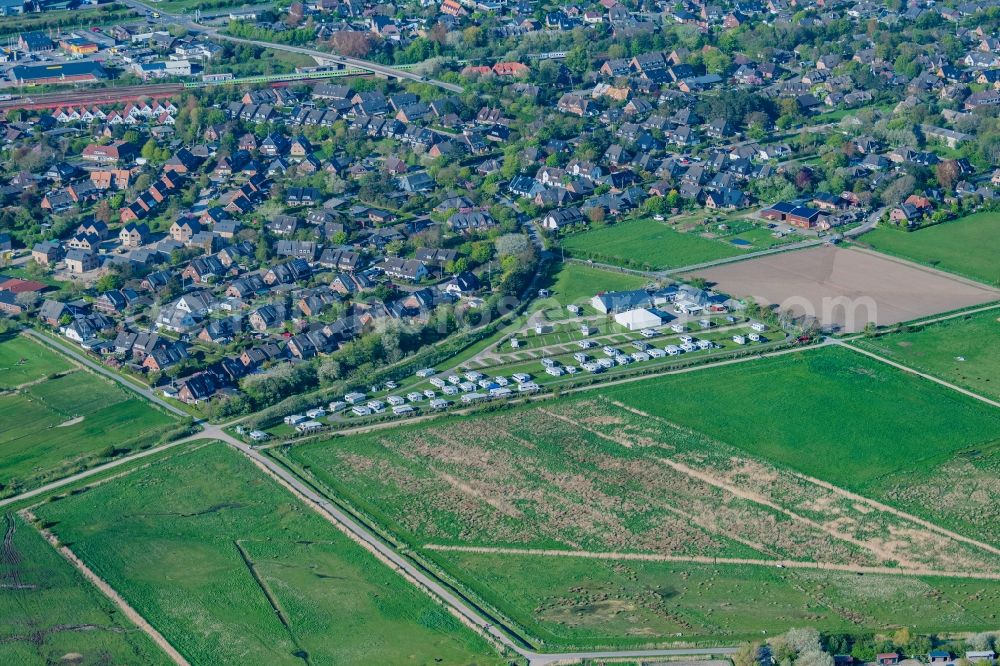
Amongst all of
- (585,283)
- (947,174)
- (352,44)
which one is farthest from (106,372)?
(352,44)

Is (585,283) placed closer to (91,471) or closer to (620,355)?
(620,355)

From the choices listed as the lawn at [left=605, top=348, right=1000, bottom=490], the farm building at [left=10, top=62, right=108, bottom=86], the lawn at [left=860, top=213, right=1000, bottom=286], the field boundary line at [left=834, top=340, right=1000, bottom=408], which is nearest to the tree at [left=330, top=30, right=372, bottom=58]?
the farm building at [left=10, top=62, right=108, bottom=86]

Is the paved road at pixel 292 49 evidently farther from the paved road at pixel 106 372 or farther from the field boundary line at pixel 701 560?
the field boundary line at pixel 701 560

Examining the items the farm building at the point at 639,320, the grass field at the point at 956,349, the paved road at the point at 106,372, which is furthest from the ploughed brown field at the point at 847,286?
the paved road at the point at 106,372

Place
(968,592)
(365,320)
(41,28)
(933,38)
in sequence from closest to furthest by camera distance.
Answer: (968,592), (365,320), (933,38), (41,28)

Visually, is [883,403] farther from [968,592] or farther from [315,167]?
[315,167]

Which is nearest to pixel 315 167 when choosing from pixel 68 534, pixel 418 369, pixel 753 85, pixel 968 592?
pixel 418 369
